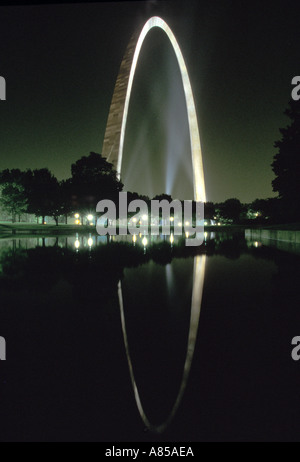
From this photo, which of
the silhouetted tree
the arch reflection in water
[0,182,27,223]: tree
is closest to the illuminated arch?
[0,182,27,223]: tree

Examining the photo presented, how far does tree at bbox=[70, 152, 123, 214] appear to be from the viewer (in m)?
44.8

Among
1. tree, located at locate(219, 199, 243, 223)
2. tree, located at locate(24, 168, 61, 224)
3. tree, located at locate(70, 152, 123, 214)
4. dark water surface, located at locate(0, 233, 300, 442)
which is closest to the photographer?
dark water surface, located at locate(0, 233, 300, 442)

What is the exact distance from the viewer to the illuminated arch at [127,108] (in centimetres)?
3909

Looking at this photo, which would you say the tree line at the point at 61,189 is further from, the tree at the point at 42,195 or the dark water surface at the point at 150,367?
the dark water surface at the point at 150,367

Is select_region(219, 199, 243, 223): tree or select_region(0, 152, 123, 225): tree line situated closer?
select_region(0, 152, 123, 225): tree line

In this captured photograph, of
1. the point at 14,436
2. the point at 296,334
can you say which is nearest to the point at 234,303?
the point at 296,334

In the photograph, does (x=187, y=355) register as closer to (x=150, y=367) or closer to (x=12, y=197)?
(x=150, y=367)

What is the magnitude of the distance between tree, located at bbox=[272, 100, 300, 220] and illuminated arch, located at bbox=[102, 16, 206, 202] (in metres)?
Answer: 19.0

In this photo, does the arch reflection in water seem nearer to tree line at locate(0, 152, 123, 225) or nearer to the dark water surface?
the dark water surface

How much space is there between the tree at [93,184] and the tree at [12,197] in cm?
1422

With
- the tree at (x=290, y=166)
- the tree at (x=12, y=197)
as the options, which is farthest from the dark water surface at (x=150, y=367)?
the tree at (x=12, y=197)

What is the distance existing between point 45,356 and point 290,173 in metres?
24.6

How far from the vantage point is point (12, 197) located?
55969mm

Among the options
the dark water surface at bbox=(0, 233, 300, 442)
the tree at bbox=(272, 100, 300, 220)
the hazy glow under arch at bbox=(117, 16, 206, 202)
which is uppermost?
the hazy glow under arch at bbox=(117, 16, 206, 202)
